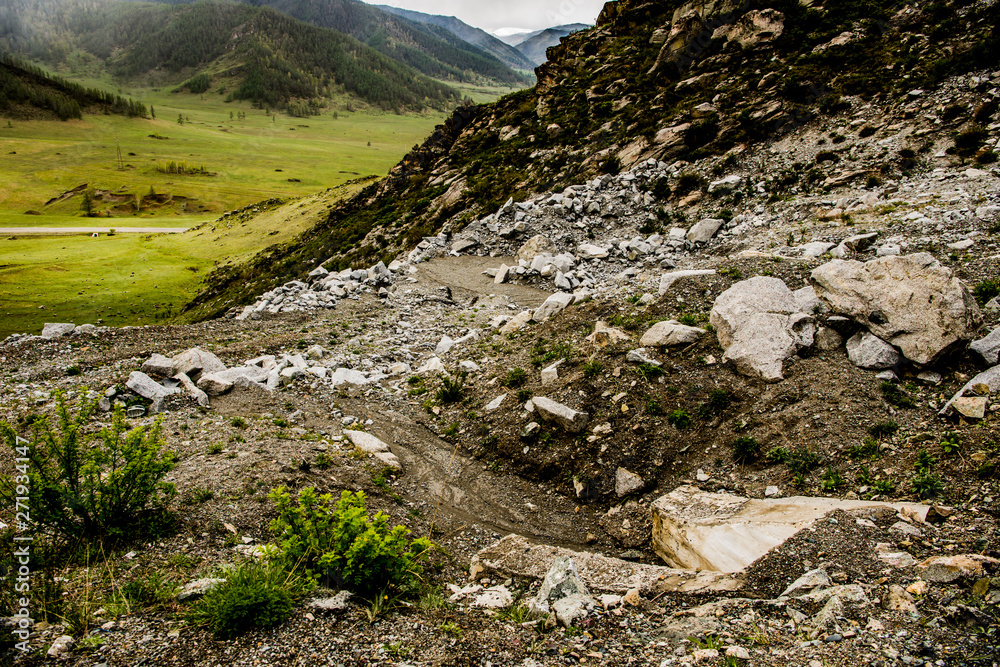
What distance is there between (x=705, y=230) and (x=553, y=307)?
36.0 ft

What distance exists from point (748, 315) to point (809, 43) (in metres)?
30.9

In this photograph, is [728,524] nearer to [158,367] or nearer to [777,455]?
[777,455]

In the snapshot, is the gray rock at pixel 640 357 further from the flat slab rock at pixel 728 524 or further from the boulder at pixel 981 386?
the boulder at pixel 981 386

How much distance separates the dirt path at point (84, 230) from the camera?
62.1 m

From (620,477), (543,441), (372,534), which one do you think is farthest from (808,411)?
(372,534)

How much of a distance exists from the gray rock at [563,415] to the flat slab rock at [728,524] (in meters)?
2.70

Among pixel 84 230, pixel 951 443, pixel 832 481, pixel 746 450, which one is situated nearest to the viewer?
pixel 951 443

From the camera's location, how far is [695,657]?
4.85 m

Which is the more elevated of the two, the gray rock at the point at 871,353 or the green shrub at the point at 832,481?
the gray rock at the point at 871,353

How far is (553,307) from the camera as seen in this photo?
1631 centimetres

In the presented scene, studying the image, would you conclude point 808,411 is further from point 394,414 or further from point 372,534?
point 394,414

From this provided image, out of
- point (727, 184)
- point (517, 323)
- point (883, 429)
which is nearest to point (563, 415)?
point (883, 429)

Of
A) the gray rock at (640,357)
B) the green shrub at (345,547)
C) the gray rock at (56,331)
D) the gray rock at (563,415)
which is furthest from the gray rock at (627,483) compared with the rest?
the gray rock at (56,331)

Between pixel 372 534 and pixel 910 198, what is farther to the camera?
pixel 910 198
